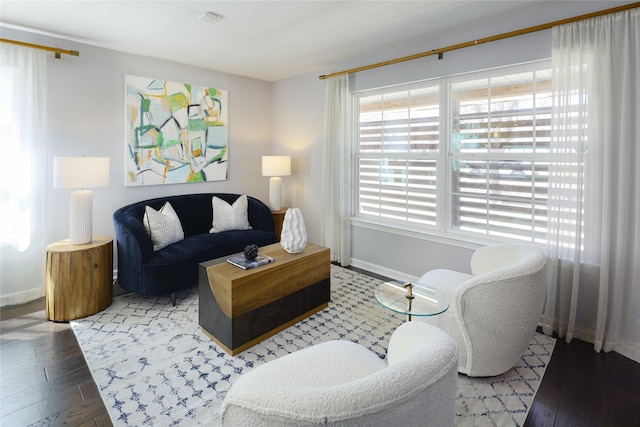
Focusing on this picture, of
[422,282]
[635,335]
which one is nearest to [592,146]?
[635,335]

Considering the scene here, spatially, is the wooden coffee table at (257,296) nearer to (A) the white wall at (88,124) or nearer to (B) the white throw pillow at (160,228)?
(B) the white throw pillow at (160,228)

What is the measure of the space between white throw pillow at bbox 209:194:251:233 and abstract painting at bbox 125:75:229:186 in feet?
1.74

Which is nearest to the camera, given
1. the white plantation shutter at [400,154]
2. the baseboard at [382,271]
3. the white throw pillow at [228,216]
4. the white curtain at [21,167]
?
the white curtain at [21,167]

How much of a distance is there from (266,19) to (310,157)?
6.86ft

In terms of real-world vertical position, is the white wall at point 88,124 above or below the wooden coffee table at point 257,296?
above

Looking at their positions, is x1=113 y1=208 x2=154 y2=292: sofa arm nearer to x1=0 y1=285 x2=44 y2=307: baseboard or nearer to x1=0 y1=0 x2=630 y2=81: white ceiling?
x1=0 y1=285 x2=44 y2=307: baseboard

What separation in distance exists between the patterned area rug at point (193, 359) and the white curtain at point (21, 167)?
0.96m

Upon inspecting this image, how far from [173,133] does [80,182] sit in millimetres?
1455

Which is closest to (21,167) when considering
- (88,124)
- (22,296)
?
(88,124)

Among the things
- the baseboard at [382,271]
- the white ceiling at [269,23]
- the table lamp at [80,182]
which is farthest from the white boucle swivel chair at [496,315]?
the table lamp at [80,182]

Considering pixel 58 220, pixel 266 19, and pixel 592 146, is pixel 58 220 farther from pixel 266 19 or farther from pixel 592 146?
pixel 592 146

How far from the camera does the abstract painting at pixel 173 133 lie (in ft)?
12.4

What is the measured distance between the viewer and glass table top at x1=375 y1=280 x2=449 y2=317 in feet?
6.64

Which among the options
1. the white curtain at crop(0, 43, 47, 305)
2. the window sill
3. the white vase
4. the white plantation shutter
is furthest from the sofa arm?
the white plantation shutter
